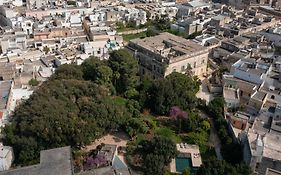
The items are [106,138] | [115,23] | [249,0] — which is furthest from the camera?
[249,0]

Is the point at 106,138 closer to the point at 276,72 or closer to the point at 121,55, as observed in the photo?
the point at 121,55

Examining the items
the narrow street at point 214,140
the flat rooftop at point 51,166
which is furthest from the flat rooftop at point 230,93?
the flat rooftop at point 51,166

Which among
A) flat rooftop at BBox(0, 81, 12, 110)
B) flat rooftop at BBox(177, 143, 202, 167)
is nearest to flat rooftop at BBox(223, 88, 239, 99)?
flat rooftop at BBox(177, 143, 202, 167)

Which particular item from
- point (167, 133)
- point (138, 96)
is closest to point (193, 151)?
point (167, 133)

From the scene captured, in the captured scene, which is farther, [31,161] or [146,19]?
[146,19]

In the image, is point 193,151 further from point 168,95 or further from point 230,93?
point 230,93

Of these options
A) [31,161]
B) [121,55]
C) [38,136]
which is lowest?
[31,161]

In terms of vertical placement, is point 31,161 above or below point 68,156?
below

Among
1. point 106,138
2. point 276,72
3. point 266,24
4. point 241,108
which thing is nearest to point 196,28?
point 266,24
